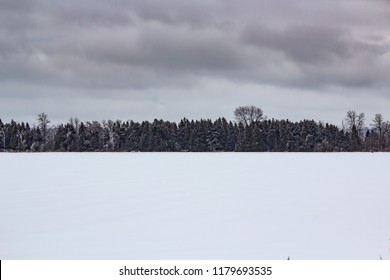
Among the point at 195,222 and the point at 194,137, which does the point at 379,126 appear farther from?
the point at 195,222

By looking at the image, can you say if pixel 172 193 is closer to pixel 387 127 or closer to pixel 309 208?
pixel 309 208

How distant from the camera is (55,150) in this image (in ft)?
292

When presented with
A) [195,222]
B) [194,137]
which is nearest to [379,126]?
[194,137]

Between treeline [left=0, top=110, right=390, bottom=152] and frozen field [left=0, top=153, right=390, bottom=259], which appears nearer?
frozen field [left=0, top=153, right=390, bottom=259]

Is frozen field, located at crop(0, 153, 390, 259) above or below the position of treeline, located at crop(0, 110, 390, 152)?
below

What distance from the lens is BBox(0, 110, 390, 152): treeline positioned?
84.2m

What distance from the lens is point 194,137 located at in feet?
297

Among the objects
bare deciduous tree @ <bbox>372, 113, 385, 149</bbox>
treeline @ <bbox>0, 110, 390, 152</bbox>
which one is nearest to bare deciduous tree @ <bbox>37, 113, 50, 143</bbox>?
treeline @ <bbox>0, 110, 390, 152</bbox>

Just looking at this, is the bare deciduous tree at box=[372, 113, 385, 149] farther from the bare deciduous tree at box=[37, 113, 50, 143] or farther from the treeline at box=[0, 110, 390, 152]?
the bare deciduous tree at box=[37, 113, 50, 143]

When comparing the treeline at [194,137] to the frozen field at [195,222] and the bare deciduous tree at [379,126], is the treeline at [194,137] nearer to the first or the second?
the bare deciduous tree at [379,126]

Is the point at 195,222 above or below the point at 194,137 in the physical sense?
below

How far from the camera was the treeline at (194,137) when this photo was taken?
8425cm
